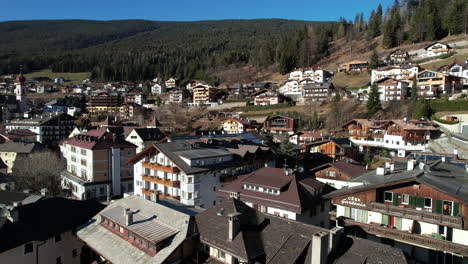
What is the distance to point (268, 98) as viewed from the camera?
9412 centimetres

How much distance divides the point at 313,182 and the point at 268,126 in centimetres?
4864

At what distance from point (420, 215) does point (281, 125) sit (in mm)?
57694

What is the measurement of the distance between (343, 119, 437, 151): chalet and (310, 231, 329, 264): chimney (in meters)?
44.2

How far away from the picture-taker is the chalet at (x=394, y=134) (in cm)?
5134

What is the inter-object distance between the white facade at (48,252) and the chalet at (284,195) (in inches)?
483

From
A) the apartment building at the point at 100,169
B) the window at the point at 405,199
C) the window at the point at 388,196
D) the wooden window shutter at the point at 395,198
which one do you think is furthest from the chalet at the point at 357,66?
the window at the point at 405,199

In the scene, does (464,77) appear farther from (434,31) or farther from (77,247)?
(77,247)

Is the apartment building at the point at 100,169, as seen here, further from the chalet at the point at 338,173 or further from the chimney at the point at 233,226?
the chimney at the point at 233,226

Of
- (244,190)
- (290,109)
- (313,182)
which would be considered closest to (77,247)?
(244,190)

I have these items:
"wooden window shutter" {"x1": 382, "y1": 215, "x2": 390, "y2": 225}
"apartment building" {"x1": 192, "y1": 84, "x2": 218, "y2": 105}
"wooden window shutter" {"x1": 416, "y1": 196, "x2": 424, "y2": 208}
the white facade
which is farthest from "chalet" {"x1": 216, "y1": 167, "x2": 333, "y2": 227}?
"apartment building" {"x1": 192, "y1": 84, "x2": 218, "y2": 105}

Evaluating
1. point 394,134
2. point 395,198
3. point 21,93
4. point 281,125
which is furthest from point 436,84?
point 21,93

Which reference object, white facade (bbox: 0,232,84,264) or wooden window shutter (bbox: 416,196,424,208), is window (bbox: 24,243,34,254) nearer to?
white facade (bbox: 0,232,84,264)

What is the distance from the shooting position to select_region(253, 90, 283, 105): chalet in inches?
3671

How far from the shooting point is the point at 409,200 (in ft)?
56.7
